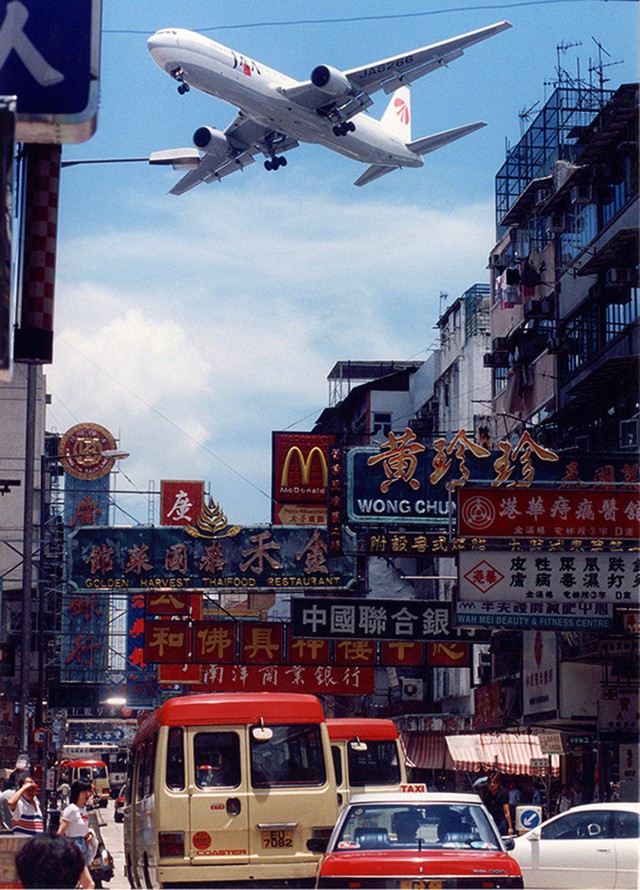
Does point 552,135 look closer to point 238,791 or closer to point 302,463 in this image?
point 302,463

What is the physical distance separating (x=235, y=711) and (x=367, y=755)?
628 cm

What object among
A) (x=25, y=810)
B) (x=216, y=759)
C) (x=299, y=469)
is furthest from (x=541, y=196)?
(x=216, y=759)

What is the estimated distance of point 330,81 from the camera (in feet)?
158

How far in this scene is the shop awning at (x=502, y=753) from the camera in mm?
48344

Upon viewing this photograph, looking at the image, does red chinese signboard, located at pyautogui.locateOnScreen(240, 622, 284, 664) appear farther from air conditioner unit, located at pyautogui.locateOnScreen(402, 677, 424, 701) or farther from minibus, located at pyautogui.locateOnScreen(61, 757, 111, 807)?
air conditioner unit, located at pyautogui.locateOnScreen(402, 677, 424, 701)

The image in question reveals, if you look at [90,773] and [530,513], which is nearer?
[530,513]

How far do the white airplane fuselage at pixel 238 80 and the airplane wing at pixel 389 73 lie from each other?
377mm

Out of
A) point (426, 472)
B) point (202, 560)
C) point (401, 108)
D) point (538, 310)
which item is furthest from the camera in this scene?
point (401, 108)

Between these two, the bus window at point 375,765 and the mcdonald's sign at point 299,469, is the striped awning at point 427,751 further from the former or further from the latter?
the bus window at point 375,765

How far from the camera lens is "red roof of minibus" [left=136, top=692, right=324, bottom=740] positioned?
18.8m

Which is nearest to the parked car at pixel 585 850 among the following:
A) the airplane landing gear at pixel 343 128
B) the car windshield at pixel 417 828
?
the car windshield at pixel 417 828

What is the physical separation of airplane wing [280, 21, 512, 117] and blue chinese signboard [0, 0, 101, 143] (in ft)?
135

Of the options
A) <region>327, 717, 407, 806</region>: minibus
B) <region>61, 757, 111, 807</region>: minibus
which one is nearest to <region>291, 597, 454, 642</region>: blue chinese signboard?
<region>327, 717, 407, 806</region>: minibus

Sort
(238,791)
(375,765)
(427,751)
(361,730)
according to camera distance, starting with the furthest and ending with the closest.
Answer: (427,751), (375,765), (361,730), (238,791)
